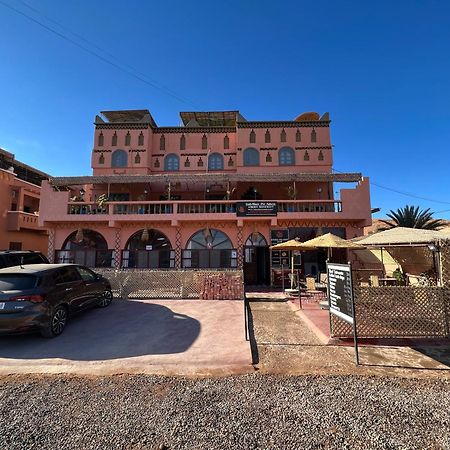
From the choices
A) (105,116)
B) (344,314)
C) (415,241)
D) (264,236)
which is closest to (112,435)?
(344,314)

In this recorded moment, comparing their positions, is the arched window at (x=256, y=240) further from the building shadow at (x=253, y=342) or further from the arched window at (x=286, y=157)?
the building shadow at (x=253, y=342)

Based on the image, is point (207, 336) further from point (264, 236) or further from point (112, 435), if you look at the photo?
point (264, 236)

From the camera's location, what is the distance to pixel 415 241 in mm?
6906

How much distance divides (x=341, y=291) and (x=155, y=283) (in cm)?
733

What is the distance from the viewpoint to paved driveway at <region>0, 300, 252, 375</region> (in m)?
4.64

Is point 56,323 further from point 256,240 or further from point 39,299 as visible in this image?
point 256,240

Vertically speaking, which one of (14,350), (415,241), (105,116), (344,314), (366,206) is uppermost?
(105,116)

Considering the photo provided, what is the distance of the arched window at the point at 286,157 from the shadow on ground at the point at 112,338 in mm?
14613

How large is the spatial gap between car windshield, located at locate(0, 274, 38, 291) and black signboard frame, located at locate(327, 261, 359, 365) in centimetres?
682

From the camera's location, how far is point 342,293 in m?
5.41

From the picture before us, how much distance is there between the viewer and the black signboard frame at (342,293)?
5.06 m

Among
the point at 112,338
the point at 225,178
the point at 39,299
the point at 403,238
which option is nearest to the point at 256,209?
the point at 225,178

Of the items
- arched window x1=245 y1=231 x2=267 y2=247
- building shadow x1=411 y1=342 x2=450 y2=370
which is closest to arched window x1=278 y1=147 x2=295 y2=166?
arched window x1=245 y1=231 x2=267 y2=247

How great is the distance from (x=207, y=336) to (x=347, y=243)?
5966mm
